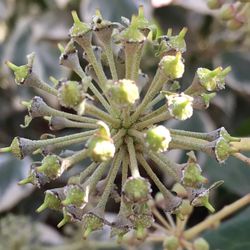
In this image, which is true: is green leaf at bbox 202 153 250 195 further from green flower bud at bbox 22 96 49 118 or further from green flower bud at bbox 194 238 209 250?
green flower bud at bbox 22 96 49 118

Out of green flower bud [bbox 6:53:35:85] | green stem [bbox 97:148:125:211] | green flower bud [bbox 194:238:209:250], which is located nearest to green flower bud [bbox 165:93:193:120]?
green stem [bbox 97:148:125:211]

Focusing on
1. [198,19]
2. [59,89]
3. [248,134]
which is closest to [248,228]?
[248,134]

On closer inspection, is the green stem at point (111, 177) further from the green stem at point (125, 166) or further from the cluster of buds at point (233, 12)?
the cluster of buds at point (233, 12)

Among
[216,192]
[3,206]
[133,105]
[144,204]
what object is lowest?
[3,206]

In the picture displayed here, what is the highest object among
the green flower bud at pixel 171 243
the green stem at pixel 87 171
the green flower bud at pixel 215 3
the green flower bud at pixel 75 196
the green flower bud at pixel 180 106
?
the green flower bud at pixel 215 3

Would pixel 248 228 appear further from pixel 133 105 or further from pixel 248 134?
pixel 133 105

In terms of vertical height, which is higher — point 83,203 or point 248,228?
point 83,203

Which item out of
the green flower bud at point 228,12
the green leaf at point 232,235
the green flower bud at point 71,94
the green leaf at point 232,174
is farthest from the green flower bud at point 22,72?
the green leaf at point 232,174

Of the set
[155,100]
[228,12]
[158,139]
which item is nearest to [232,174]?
[228,12]
